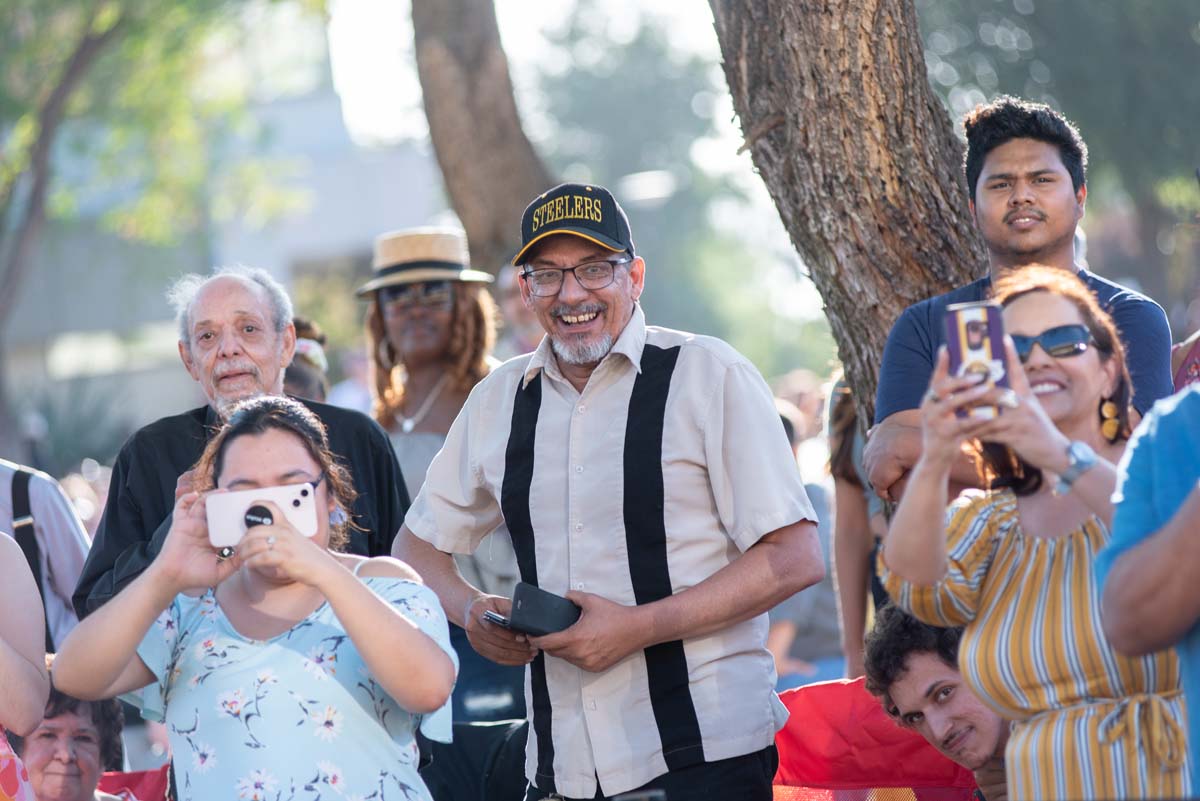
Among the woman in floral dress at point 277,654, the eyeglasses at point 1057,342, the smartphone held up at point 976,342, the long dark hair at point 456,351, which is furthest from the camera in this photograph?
the long dark hair at point 456,351

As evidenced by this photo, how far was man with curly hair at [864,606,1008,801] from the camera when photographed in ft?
13.1

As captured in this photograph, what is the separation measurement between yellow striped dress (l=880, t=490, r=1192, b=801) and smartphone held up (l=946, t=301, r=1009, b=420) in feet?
1.42

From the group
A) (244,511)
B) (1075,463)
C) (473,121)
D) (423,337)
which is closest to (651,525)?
(244,511)

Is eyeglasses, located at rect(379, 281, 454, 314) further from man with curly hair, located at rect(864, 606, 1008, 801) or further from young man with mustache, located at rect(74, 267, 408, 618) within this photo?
man with curly hair, located at rect(864, 606, 1008, 801)

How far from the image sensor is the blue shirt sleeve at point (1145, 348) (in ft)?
12.6

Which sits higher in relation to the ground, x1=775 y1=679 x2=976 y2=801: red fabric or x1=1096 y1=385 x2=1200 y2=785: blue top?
x1=1096 y1=385 x2=1200 y2=785: blue top

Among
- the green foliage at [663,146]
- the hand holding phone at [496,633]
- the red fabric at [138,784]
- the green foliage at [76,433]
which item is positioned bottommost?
the red fabric at [138,784]

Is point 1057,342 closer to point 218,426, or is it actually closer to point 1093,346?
point 1093,346

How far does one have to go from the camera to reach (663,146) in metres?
55.4

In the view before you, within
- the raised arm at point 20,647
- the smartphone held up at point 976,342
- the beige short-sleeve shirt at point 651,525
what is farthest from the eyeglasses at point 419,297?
the smartphone held up at point 976,342

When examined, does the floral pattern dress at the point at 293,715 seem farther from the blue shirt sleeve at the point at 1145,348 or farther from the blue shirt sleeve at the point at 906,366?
the blue shirt sleeve at the point at 1145,348

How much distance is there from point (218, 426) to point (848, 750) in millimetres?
1974

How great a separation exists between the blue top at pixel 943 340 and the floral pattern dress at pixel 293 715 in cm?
132

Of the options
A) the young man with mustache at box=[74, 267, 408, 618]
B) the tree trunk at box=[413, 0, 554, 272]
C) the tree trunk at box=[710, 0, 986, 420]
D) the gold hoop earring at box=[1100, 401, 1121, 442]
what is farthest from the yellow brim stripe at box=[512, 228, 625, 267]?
the tree trunk at box=[413, 0, 554, 272]
